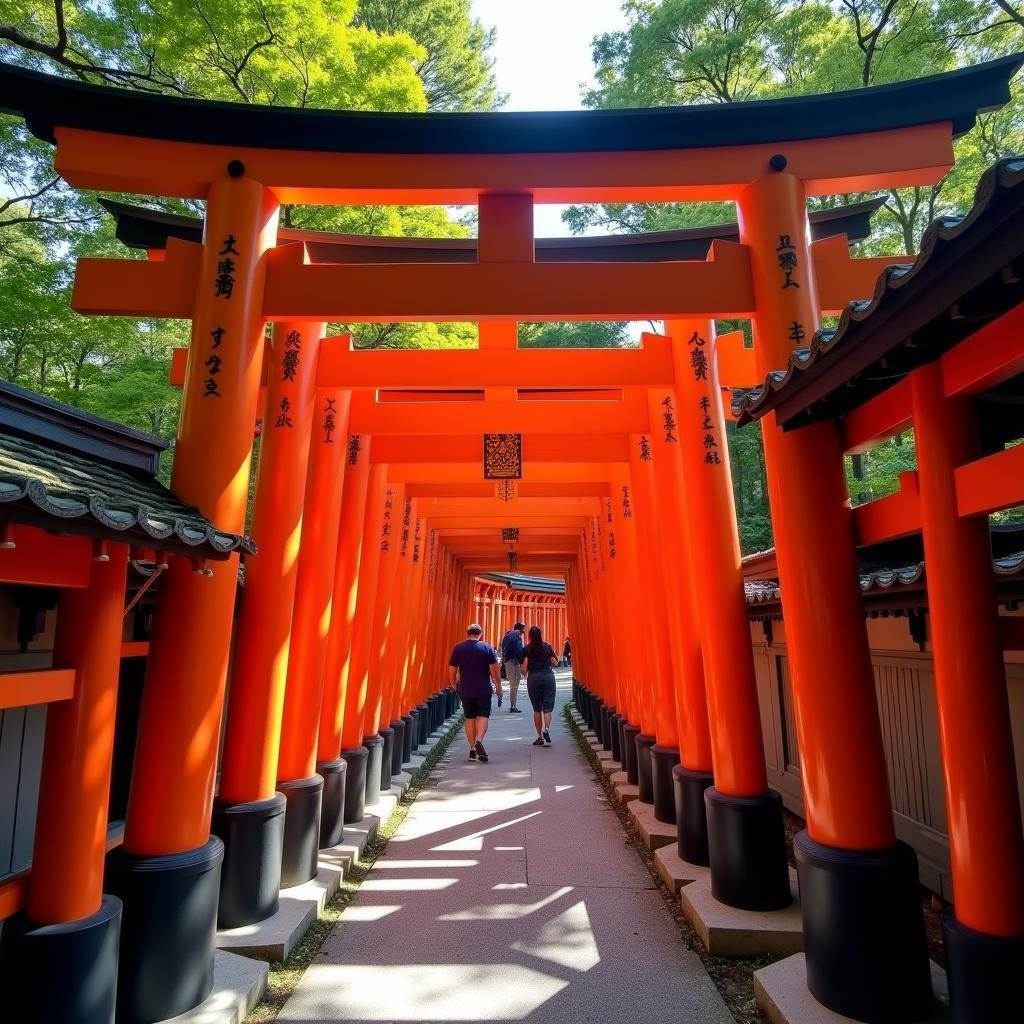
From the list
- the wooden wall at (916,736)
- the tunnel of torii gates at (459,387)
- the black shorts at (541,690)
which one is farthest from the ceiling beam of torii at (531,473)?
the wooden wall at (916,736)

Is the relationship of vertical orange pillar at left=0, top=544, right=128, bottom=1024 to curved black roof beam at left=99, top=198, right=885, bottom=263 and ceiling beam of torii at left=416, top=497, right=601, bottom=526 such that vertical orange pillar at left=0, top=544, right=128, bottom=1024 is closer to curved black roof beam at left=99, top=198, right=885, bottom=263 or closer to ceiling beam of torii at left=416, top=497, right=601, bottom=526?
curved black roof beam at left=99, top=198, right=885, bottom=263

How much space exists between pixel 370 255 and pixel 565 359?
1.78 meters

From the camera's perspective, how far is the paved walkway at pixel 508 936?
3.35 meters

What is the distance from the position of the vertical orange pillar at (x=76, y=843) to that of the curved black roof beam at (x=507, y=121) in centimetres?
277

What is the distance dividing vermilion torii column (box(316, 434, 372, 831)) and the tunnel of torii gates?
0.06m

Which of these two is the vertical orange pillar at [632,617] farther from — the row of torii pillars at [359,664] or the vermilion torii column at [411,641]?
the vermilion torii column at [411,641]

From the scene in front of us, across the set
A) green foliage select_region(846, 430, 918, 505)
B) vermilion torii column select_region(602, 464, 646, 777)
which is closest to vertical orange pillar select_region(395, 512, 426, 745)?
vermilion torii column select_region(602, 464, 646, 777)

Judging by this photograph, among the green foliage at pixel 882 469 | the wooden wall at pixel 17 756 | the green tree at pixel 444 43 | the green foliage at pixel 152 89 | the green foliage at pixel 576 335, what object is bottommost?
the wooden wall at pixel 17 756

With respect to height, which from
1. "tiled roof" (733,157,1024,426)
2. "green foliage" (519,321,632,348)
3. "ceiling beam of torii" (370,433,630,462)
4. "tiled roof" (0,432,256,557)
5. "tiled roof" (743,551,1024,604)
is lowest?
"tiled roof" (743,551,1024,604)

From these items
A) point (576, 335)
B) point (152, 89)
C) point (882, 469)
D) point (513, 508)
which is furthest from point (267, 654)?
point (576, 335)

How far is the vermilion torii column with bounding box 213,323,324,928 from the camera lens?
4.04 meters

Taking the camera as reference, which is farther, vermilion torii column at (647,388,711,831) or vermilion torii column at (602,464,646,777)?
vermilion torii column at (602,464,646,777)

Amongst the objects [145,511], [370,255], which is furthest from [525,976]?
[370,255]

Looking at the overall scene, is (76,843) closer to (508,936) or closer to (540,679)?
(508,936)
